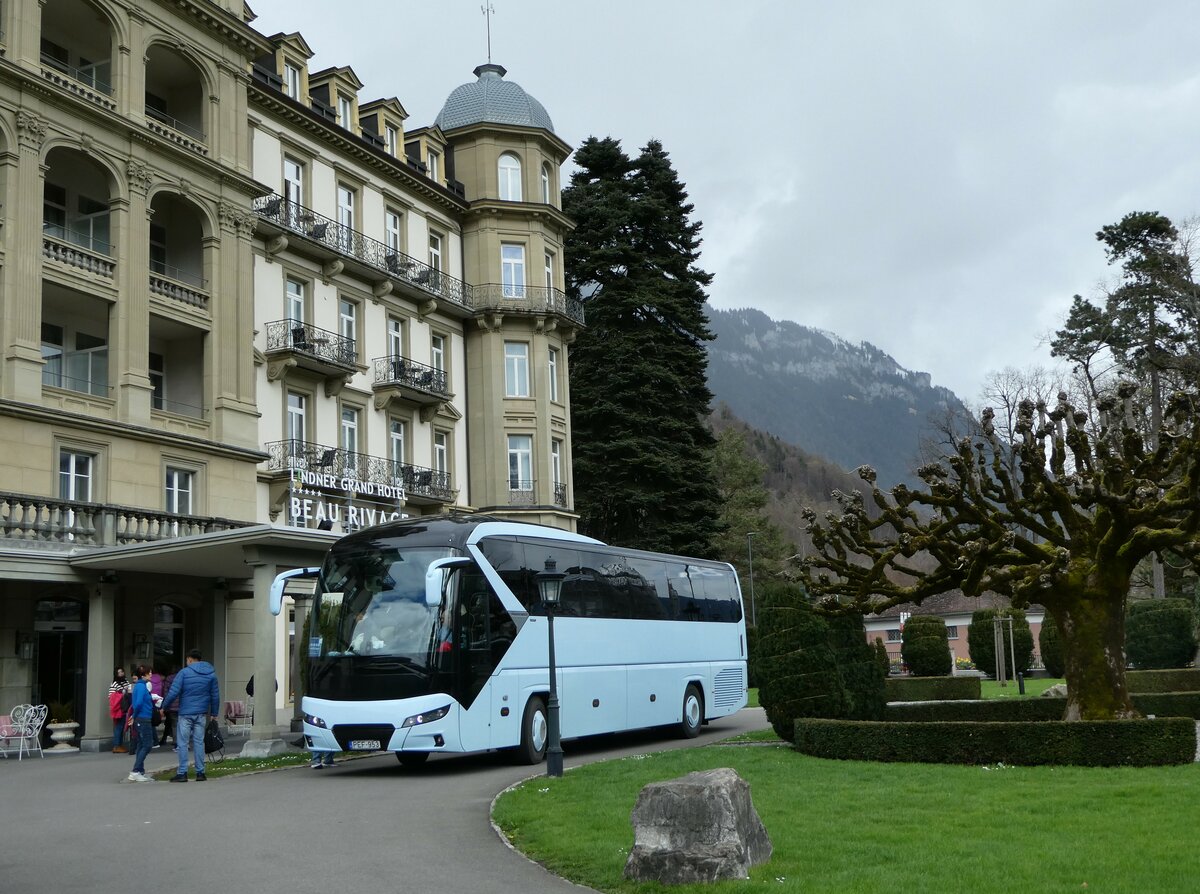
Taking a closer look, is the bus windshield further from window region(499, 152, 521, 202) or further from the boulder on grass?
window region(499, 152, 521, 202)

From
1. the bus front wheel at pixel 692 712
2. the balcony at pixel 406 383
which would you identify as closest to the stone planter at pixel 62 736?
the bus front wheel at pixel 692 712

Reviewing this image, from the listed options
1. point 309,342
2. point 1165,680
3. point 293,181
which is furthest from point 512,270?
point 1165,680

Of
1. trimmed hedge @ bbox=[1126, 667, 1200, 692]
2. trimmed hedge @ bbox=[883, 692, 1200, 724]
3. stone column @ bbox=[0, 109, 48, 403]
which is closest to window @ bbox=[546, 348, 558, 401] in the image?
stone column @ bbox=[0, 109, 48, 403]

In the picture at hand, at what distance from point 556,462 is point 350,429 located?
984 cm

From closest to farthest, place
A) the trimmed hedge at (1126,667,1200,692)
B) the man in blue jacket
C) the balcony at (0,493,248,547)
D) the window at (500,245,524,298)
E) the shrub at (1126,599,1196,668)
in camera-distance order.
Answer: the man in blue jacket
the balcony at (0,493,248,547)
the trimmed hedge at (1126,667,1200,692)
the shrub at (1126,599,1196,668)
the window at (500,245,524,298)

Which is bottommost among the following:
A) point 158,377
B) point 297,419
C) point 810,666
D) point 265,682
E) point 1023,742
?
point 1023,742

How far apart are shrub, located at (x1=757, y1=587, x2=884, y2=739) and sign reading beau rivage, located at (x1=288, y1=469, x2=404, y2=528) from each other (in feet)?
58.8

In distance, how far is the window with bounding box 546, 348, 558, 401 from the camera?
48188 mm

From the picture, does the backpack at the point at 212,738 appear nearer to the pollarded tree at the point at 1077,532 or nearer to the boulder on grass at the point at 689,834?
the pollarded tree at the point at 1077,532

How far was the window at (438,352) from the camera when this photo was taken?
44.9 m

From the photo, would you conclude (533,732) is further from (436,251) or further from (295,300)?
(436,251)

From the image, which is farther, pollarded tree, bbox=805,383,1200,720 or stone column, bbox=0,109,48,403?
stone column, bbox=0,109,48,403

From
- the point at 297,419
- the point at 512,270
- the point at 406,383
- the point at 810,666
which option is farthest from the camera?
the point at 512,270

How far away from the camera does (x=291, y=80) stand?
39.8 metres
